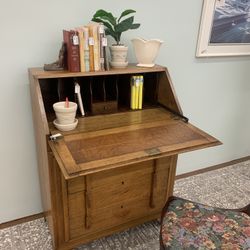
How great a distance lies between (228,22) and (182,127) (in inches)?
Result: 42.0

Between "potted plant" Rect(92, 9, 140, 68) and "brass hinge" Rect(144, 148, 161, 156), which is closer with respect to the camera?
"brass hinge" Rect(144, 148, 161, 156)

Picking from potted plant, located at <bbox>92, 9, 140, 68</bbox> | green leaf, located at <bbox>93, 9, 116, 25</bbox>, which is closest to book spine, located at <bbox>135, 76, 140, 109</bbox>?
potted plant, located at <bbox>92, 9, 140, 68</bbox>

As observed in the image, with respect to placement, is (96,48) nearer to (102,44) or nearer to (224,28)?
(102,44)

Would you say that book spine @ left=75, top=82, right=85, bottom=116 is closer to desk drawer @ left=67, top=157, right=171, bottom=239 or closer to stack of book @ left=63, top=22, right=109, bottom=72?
stack of book @ left=63, top=22, right=109, bottom=72

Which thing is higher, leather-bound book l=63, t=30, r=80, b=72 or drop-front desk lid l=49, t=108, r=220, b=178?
leather-bound book l=63, t=30, r=80, b=72

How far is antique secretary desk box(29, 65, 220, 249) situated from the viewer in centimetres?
113

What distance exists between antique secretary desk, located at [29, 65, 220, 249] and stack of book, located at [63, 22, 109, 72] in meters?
0.06

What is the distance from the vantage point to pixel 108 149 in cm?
111

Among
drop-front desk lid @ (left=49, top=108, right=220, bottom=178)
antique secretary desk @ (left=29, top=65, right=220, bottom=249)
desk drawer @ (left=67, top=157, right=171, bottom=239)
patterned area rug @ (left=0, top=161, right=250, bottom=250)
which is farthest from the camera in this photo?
patterned area rug @ (left=0, top=161, right=250, bottom=250)

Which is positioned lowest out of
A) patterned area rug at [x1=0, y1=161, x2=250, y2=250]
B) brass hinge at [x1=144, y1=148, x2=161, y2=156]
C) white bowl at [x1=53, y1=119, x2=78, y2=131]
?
patterned area rug at [x1=0, y1=161, x2=250, y2=250]

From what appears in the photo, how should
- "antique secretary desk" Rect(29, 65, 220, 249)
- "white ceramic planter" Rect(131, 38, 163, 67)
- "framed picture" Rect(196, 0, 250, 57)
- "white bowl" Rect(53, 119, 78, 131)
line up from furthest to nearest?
"framed picture" Rect(196, 0, 250, 57) < "white ceramic planter" Rect(131, 38, 163, 67) < "white bowl" Rect(53, 119, 78, 131) < "antique secretary desk" Rect(29, 65, 220, 249)

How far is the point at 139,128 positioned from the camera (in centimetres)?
132

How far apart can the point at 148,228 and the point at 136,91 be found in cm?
94

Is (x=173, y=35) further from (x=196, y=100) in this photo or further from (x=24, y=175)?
(x=24, y=175)
